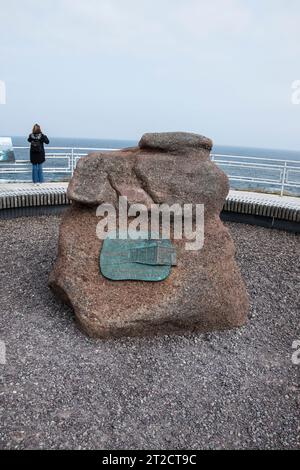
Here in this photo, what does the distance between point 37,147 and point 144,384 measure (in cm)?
739

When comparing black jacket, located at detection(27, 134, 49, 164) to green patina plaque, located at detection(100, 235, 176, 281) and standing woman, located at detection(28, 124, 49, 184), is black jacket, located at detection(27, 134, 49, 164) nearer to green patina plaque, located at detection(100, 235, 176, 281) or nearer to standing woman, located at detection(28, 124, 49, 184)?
standing woman, located at detection(28, 124, 49, 184)

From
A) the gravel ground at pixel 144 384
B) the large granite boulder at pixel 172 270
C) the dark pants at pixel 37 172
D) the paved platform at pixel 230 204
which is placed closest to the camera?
the gravel ground at pixel 144 384

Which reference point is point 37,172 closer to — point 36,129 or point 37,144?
point 37,144

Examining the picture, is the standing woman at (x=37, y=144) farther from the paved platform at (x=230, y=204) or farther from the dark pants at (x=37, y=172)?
the paved platform at (x=230, y=204)

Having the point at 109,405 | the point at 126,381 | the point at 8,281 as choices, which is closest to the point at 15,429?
the point at 109,405

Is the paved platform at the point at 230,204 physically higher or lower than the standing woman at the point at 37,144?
lower

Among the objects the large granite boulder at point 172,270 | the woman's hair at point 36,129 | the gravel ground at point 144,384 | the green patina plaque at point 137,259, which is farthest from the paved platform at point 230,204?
the green patina plaque at point 137,259

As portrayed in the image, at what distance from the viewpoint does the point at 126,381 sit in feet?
11.7

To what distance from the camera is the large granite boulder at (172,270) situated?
4.12 metres

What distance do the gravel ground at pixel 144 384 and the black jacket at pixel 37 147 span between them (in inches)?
208

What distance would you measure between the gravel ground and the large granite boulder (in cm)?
20
